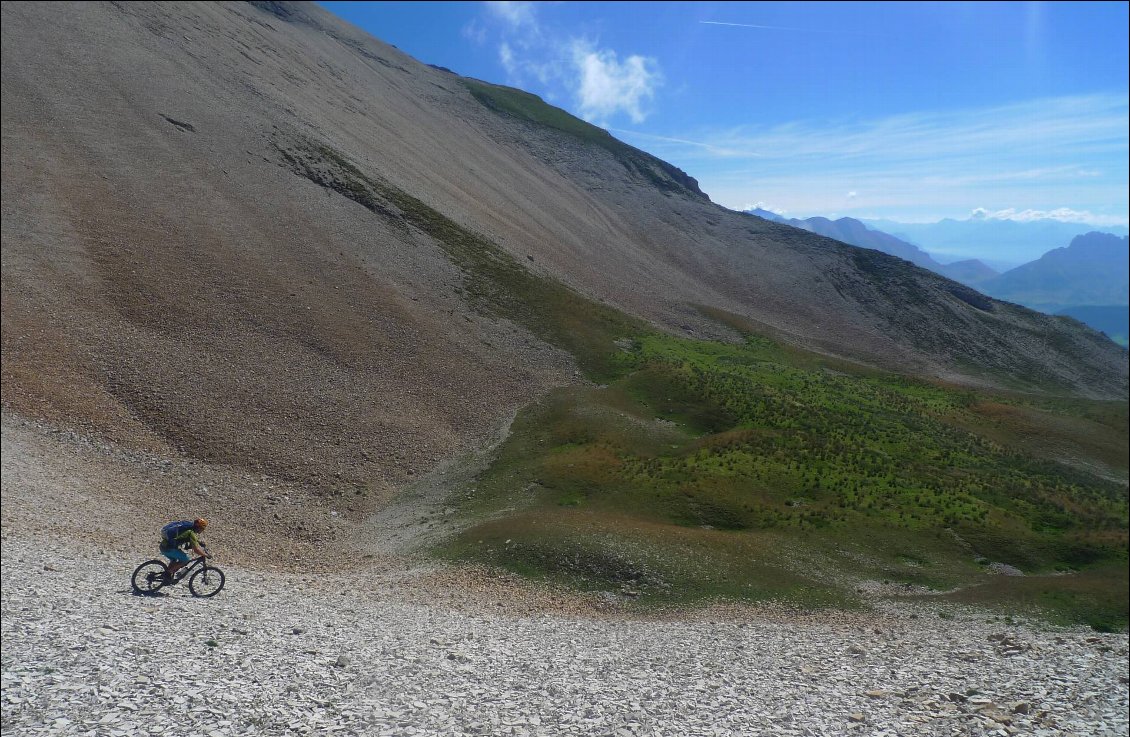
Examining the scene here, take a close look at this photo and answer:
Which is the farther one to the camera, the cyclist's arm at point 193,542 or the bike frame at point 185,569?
the bike frame at point 185,569

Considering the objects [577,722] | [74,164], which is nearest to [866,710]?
[577,722]

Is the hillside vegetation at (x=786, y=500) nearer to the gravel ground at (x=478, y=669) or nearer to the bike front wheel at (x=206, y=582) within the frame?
the gravel ground at (x=478, y=669)

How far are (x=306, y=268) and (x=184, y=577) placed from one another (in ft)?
131

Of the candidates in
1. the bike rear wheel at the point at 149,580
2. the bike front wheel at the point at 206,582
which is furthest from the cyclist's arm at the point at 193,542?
the bike rear wheel at the point at 149,580

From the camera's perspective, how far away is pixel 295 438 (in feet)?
120

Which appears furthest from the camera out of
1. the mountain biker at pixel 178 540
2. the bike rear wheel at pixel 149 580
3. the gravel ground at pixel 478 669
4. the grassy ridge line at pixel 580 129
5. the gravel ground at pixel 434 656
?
the grassy ridge line at pixel 580 129

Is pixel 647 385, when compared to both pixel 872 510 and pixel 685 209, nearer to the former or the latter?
pixel 872 510

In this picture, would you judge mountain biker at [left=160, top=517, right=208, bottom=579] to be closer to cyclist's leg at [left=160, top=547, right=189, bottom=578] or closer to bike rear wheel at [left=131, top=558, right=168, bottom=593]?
cyclist's leg at [left=160, top=547, right=189, bottom=578]

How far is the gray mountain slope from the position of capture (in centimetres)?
3778

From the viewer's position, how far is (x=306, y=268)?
55562 millimetres

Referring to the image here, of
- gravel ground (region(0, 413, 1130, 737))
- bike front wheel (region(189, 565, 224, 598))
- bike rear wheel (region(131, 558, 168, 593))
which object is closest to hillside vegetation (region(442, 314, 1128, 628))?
gravel ground (region(0, 413, 1130, 737))

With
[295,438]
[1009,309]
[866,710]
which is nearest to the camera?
[866,710]

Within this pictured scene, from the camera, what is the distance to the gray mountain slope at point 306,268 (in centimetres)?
3778

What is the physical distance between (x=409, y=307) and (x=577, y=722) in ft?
153
